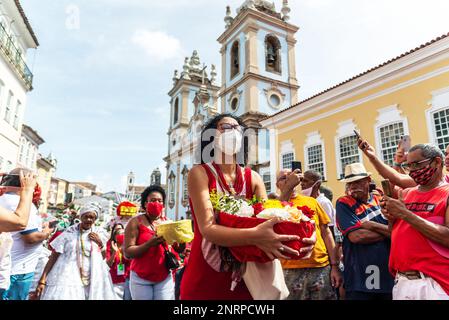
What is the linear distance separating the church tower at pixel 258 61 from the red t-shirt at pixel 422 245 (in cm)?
2068

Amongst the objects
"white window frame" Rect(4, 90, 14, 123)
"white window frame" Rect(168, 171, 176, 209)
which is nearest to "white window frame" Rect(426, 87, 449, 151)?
"white window frame" Rect(4, 90, 14, 123)

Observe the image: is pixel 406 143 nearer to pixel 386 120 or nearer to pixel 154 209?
pixel 154 209

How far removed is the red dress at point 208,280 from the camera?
1780mm

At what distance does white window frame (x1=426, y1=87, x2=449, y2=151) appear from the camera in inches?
441

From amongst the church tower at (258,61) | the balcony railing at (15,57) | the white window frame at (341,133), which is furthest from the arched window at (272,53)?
the balcony railing at (15,57)

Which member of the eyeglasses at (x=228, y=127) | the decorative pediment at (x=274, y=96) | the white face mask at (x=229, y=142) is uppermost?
the decorative pediment at (x=274, y=96)

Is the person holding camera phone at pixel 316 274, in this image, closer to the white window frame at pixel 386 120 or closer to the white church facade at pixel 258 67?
the white window frame at pixel 386 120

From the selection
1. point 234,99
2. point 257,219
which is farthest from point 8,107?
point 257,219

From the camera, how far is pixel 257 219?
152 centimetres

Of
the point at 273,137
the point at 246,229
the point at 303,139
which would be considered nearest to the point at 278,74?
the point at 273,137

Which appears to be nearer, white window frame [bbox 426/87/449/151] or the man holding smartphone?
the man holding smartphone

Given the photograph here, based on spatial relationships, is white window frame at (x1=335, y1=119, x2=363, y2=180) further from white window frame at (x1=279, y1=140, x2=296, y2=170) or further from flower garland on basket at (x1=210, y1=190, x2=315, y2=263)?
flower garland on basket at (x1=210, y1=190, x2=315, y2=263)

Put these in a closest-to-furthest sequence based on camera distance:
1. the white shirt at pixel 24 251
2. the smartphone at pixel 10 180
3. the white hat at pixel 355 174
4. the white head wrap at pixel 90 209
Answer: the smartphone at pixel 10 180 → the white hat at pixel 355 174 → the white shirt at pixel 24 251 → the white head wrap at pixel 90 209

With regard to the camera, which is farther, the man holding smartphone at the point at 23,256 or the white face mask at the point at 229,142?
the man holding smartphone at the point at 23,256
